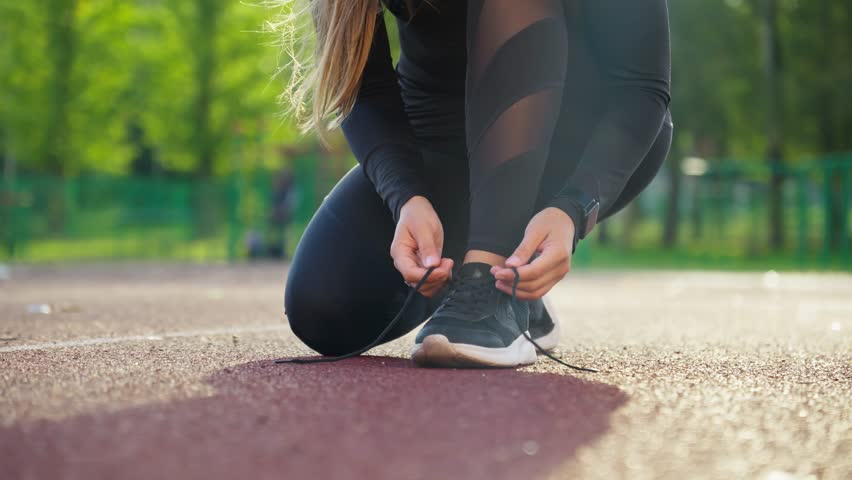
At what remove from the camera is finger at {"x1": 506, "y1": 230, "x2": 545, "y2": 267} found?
1.76 metres

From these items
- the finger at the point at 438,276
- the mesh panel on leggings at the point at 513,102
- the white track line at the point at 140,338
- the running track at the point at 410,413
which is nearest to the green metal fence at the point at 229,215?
the white track line at the point at 140,338

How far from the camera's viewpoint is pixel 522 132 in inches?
75.9

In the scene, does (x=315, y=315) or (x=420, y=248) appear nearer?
(x=420, y=248)

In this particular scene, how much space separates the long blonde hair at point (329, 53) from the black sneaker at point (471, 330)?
1.83 feet

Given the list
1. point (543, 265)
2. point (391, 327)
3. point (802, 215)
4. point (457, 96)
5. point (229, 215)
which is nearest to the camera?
point (543, 265)

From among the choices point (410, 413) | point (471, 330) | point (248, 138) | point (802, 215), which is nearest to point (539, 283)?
point (471, 330)

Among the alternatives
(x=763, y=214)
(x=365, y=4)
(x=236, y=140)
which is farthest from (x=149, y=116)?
(x=365, y=4)

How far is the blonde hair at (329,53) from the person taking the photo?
213 centimetres

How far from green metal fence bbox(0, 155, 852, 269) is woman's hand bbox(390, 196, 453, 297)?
12.1 metres

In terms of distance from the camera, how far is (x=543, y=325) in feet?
7.86

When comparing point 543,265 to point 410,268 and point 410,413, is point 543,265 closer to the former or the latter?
point 410,268

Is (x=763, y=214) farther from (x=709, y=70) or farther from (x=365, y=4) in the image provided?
(x=365, y=4)

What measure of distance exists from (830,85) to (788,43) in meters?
2.19

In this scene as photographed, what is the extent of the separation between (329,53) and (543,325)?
83cm
